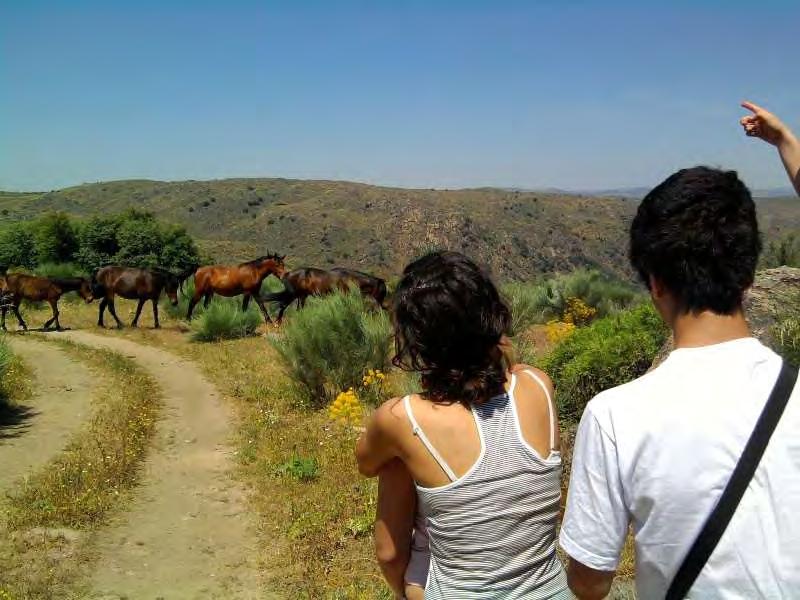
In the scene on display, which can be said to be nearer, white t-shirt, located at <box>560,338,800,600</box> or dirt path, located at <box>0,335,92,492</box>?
white t-shirt, located at <box>560,338,800,600</box>

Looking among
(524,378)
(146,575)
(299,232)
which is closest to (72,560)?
A: (146,575)

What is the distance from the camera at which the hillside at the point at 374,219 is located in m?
71.8

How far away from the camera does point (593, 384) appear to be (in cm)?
612

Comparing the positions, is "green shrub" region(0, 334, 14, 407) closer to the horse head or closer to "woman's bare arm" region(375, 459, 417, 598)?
the horse head

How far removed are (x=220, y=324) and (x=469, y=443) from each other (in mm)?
14211

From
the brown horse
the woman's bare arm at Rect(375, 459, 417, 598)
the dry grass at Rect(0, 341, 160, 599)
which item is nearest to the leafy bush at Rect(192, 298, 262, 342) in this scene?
the brown horse

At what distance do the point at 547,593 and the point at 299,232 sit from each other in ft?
249

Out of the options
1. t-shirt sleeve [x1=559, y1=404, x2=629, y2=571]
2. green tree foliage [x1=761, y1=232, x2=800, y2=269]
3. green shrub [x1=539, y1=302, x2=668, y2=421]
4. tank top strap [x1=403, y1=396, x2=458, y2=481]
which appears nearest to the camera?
t-shirt sleeve [x1=559, y1=404, x2=629, y2=571]

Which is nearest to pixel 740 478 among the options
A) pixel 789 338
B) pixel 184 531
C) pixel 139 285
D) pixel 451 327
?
pixel 451 327

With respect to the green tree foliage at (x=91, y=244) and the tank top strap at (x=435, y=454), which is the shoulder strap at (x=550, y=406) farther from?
the green tree foliage at (x=91, y=244)

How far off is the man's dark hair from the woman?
Result: 2.16ft

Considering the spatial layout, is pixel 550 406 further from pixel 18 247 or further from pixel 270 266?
pixel 18 247

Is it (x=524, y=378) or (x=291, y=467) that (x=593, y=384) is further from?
(x=524, y=378)

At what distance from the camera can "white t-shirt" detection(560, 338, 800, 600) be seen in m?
1.41
